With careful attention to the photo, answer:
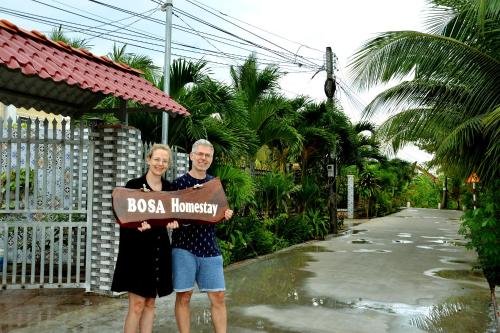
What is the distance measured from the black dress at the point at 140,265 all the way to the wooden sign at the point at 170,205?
124 millimetres

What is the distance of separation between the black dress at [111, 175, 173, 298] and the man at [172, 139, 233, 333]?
0.16 m

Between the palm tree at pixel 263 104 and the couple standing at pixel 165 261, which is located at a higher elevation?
the palm tree at pixel 263 104

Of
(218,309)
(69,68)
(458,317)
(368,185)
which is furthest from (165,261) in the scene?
(368,185)

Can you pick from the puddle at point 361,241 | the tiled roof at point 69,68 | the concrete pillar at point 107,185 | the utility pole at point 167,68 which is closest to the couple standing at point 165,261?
the tiled roof at point 69,68

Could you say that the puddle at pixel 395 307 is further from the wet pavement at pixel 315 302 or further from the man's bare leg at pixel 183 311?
the man's bare leg at pixel 183 311

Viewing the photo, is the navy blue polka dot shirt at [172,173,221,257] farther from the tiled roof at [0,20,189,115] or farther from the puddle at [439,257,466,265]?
the puddle at [439,257,466,265]

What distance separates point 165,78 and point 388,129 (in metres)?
4.42

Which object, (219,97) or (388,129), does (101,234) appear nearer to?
(219,97)

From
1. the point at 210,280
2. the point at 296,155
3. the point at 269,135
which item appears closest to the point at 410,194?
the point at 296,155

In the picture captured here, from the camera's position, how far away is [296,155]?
15.4 metres

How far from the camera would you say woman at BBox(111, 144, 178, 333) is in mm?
3602

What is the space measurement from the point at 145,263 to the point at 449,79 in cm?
718

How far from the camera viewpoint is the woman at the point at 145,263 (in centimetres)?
360

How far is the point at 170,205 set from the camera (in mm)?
3697
